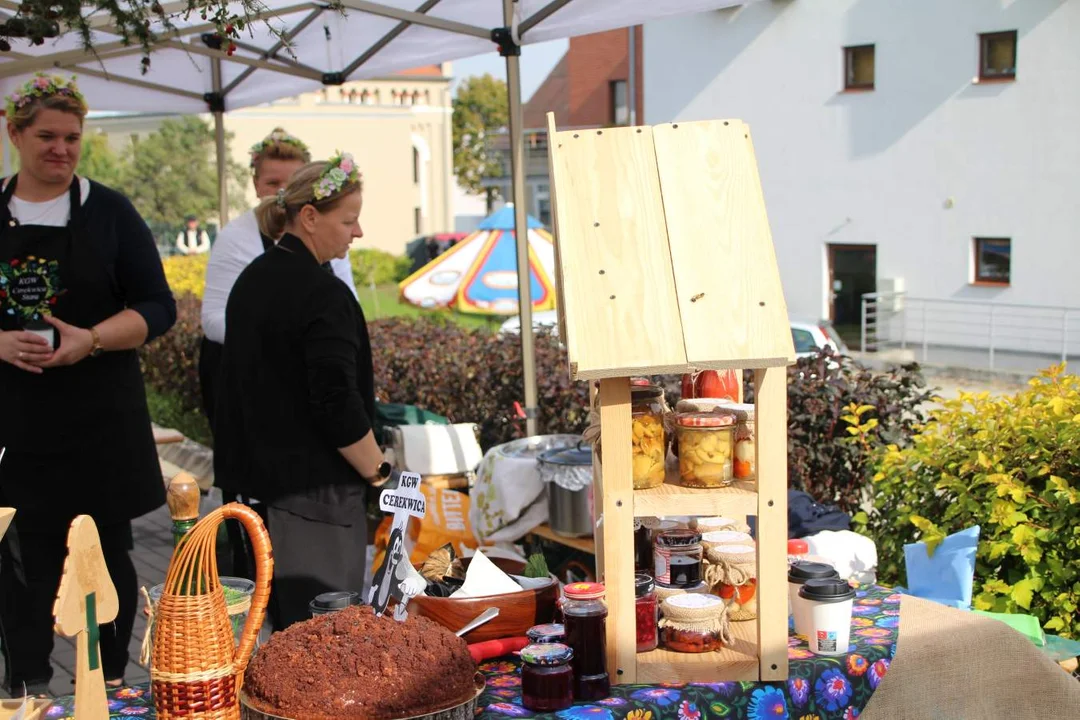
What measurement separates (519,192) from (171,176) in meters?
37.8

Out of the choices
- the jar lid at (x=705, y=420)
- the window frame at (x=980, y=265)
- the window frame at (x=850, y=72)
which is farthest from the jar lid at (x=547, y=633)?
the window frame at (x=850, y=72)

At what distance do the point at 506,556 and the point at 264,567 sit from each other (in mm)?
1020

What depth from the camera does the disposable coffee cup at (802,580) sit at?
2.32m

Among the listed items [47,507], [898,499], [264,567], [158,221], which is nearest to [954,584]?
[898,499]

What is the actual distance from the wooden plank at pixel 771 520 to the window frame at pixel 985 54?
18.7 m

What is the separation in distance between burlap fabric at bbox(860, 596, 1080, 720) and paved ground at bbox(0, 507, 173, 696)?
84.8 inches

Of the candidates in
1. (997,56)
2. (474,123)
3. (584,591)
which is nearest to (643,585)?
(584,591)

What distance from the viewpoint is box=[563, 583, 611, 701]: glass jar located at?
81.8 inches

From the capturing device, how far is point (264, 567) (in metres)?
1.90

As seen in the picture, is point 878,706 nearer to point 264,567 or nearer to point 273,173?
point 264,567

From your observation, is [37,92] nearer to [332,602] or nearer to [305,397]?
[305,397]

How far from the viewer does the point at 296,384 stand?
2896 millimetres

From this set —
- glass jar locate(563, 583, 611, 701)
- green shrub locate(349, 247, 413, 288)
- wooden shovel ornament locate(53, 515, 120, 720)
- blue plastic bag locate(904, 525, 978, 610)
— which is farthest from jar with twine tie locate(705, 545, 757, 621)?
green shrub locate(349, 247, 413, 288)

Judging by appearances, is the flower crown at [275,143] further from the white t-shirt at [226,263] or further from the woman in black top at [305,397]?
the woman in black top at [305,397]
